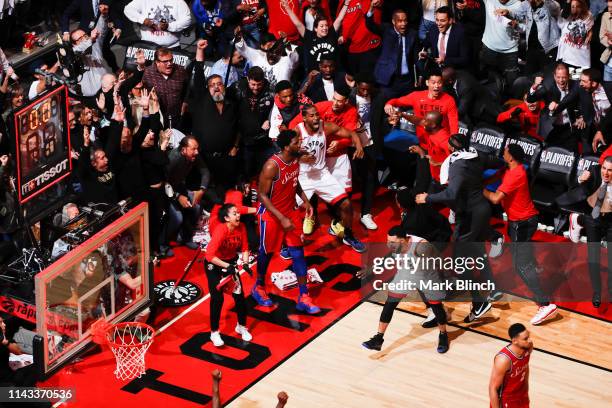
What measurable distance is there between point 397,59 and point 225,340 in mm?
5143

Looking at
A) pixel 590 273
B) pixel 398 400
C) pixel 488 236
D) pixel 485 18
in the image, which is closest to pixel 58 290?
pixel 398 400

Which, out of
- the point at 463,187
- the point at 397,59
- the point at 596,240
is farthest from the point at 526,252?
the point at 397,59

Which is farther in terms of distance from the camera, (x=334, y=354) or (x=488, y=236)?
(x=488, y=236)

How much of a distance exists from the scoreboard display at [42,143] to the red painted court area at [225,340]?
6.14 feet

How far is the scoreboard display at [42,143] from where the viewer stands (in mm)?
13070

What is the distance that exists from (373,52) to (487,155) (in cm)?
230

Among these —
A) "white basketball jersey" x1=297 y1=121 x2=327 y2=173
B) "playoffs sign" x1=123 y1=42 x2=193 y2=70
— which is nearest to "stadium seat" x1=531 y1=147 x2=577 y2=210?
"white basketball jersey" x1=297 y1=121 x2=327 y2=173

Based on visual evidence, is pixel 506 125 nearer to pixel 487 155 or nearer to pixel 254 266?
pixel 487 155

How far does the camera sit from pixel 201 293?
49.6 ft

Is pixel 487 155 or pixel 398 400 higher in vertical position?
pixel 487 155

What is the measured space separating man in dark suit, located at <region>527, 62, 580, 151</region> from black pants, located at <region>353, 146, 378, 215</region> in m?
2.16

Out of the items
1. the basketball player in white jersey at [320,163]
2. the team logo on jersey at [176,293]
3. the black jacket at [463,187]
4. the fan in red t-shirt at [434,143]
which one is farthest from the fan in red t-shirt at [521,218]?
the team logo on jersey at [176,293]

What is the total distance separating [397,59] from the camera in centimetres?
1764

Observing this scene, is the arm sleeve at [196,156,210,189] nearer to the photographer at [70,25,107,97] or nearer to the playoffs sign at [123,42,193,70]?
the playoffs sign at [123,42,193,70]
